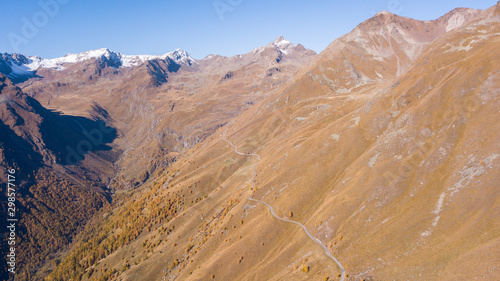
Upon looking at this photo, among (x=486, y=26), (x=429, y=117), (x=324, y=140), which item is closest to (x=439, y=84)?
(x=429, y=117)

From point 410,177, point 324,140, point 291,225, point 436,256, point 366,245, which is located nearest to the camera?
point 436,256

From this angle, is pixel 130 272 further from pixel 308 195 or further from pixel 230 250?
pixel 308 195

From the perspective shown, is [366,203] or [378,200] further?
[366,203]

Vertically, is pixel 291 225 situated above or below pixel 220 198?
below

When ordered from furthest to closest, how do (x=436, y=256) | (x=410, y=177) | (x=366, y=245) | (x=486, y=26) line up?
(x=486, y=26) < (x=410, y=177) < (x=366, y=245) < (x=436, y=256)

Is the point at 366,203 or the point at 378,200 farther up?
the point at 366,203

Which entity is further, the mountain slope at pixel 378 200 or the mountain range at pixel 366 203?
the mountain range at pixel 366 203

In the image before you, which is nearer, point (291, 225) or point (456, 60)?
point (291, 225)

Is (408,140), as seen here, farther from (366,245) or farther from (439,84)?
(366,245)

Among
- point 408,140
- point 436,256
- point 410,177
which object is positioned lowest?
point 436,256

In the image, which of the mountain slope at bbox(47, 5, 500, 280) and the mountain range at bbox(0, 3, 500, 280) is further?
the mountain range at bbox(0, 3, 500, 280)
